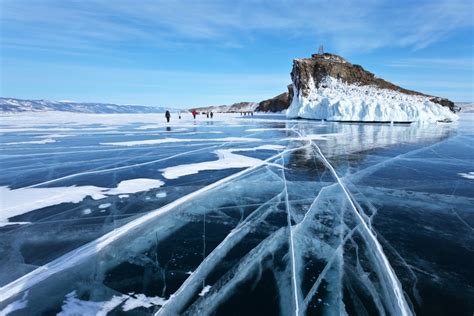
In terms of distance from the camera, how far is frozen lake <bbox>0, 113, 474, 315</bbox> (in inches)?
93.4

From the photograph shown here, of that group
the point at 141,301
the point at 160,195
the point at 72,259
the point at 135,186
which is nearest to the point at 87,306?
the point at 141,301

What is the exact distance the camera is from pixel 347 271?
277 cm

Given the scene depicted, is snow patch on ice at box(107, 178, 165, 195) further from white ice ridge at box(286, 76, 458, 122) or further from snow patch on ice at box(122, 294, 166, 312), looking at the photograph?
white ice ridge at box(286, 76, 458, 122)

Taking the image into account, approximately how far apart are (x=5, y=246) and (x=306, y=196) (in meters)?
4.49

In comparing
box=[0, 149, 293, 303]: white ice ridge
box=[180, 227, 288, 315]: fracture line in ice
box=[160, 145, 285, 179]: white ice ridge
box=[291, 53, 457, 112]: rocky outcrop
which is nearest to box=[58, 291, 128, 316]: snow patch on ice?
box=[0, 149, 293, 303]: white ice ridge

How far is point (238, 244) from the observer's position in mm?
3287

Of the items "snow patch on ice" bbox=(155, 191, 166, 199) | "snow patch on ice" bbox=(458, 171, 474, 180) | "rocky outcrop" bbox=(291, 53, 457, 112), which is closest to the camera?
"snow patch on ice" bbox=(155, 191, 166, 199)

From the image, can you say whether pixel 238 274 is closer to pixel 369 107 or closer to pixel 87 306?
pixel 87 306

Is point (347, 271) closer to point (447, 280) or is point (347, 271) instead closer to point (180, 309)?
point (447, 280)

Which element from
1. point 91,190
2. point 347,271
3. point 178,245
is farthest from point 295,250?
point 91,190

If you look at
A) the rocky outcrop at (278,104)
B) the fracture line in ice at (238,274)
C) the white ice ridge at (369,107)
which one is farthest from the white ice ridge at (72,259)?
the rocky outcrop at (278,104)

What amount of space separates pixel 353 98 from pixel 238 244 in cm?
3983

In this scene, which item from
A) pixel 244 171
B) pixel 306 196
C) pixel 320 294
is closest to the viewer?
pixel 320 294

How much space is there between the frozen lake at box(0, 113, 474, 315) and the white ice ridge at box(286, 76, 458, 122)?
27.0m
